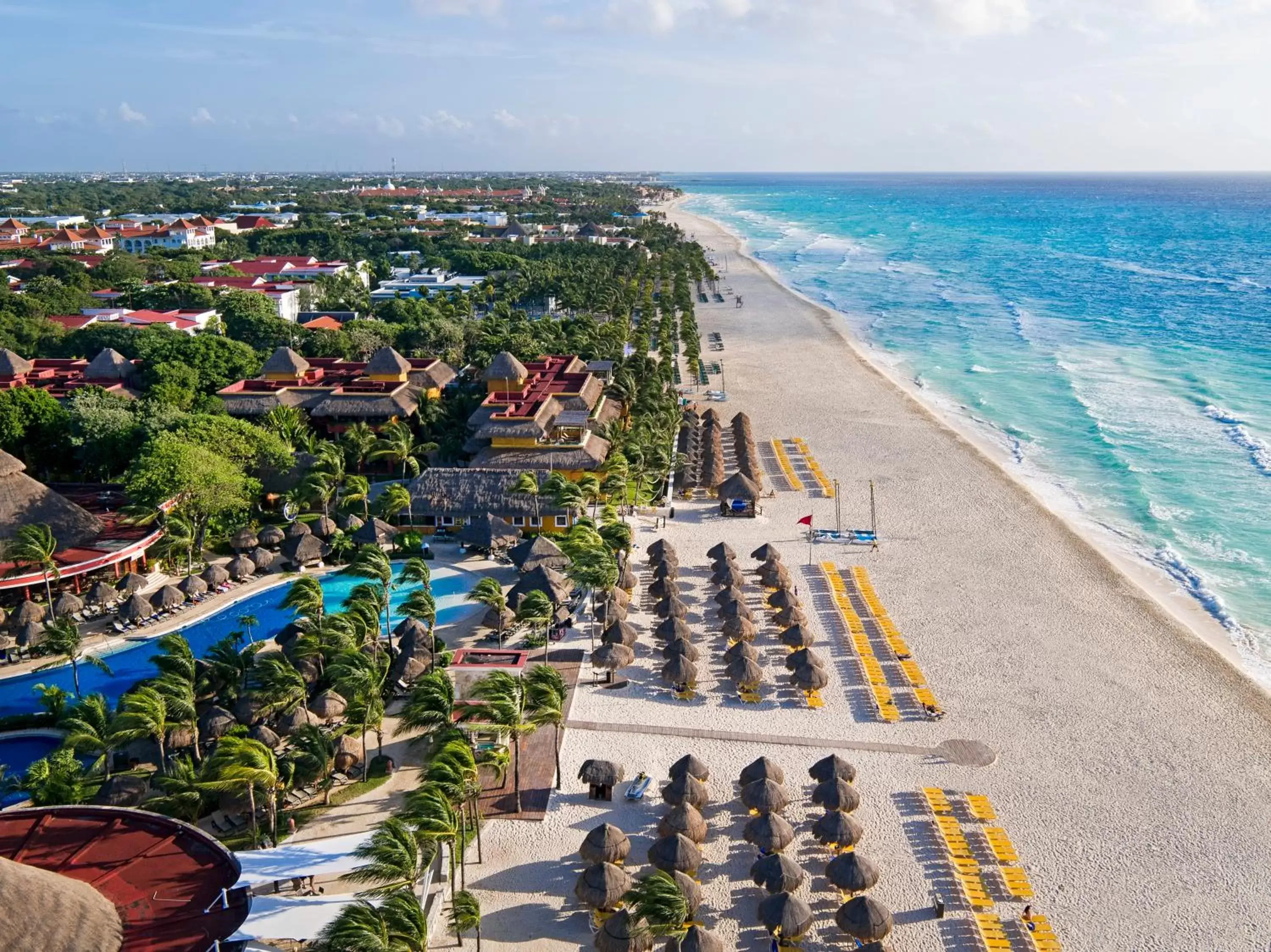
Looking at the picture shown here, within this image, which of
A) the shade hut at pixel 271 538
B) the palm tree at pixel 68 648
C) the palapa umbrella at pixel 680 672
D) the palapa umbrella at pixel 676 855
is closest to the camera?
the palapa umbrella at pixel 676 855

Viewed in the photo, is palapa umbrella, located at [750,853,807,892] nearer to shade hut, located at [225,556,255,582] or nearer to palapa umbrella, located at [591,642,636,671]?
palapa umbrella, located at [591,642,636,671]

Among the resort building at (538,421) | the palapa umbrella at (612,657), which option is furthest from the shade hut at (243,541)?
the palapa umbrella at (612,657)

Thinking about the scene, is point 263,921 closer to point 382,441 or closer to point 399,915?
point 399,915

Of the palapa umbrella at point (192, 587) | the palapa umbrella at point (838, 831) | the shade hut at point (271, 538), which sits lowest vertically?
the palapa umbrella at point (838, 831)

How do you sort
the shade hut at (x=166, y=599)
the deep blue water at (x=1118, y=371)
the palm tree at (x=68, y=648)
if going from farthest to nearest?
the deep blue water at (x=1118, y=371), the shade hut at (x=166, y=599), the palm tree at (x=68, y=648)

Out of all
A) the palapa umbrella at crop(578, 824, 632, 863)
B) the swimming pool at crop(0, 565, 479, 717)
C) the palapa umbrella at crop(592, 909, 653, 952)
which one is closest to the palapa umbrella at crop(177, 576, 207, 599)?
the swimming pool at crop(0, 565, 479, 717)

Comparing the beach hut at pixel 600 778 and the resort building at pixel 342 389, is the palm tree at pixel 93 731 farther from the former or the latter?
the resort building at pixel 342 389

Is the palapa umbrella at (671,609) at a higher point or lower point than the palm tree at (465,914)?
higher
